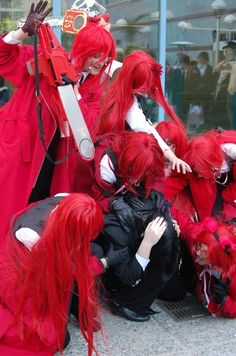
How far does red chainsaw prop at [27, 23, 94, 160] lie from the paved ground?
2.45 feet

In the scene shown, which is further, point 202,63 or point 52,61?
point 202,63

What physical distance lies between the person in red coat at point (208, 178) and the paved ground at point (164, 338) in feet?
1.72

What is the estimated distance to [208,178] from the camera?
240 centimetres

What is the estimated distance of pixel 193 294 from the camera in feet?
8.08

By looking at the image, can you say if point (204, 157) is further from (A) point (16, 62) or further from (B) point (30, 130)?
(A) point (16, 62)

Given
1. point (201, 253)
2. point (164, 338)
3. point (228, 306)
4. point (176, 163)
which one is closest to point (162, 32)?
point (176, 163)

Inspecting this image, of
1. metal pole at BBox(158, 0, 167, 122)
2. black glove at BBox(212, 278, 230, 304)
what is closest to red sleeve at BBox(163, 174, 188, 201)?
black glove at BBox(212, 278, 230, 304)

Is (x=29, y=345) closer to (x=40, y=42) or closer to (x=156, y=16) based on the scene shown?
(x=40, y=42)

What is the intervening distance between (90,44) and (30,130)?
18.0 inches

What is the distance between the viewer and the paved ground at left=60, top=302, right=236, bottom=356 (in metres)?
2.01

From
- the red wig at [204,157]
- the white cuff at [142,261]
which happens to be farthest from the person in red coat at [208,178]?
the white cuff at [142,261]

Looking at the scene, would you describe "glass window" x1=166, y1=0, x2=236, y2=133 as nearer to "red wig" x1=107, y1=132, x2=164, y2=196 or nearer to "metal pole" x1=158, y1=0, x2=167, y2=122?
"metal pole" x1=158, y1=0, x2=167, y2=122

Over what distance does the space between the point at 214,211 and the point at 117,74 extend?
2.72ft

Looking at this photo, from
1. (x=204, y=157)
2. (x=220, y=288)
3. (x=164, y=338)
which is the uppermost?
(x=204, y=157)
